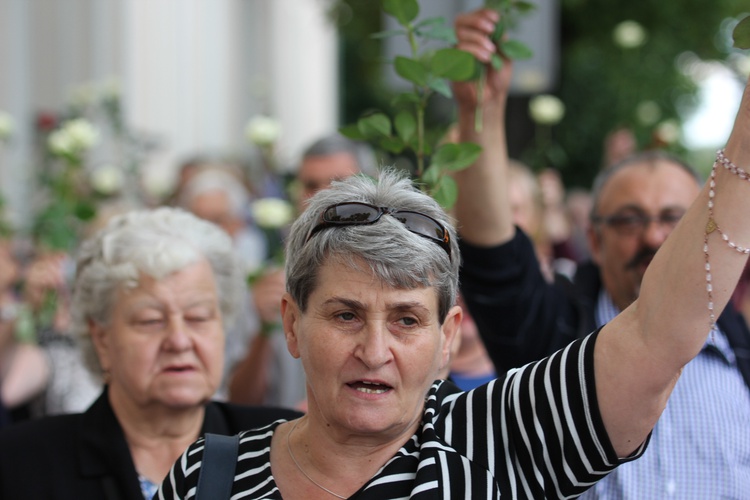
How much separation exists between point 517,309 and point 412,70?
2.89ft

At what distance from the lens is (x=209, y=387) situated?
3.18 meters

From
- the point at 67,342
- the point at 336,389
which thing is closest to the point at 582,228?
the point at 67,342

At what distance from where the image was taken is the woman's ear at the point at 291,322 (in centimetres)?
224

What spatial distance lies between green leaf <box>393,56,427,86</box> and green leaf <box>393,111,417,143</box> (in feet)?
0.33

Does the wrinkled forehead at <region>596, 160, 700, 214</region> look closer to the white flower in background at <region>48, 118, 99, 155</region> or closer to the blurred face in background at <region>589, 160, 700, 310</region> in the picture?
the blurred face in background at <region>589, 160, 700, 310</region>

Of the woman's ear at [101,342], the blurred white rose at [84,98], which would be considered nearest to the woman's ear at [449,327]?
the woman's ear at [101,342]

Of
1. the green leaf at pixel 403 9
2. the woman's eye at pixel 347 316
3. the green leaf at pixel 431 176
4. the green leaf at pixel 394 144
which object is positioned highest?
the green leaf at pixel 403 9

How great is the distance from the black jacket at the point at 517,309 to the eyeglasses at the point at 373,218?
1032 millimetres

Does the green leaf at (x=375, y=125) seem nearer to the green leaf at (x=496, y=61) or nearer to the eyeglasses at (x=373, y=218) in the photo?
the green leaf at (x=496, y=61)

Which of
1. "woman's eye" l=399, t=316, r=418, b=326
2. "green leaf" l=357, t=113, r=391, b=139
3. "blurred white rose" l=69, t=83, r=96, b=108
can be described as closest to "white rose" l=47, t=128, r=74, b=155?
"blurred white rose" l=69, t=83, r=96, b=108

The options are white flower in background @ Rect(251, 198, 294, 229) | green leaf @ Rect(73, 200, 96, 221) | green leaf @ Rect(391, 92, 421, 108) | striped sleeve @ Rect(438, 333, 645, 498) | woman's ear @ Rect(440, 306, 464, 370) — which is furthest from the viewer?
green leaf @ Rect(73, 200, 96, 221)

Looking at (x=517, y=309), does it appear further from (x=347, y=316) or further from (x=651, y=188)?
(x=347, y=316)

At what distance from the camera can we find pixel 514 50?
114 inches

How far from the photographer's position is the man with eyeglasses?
9.35 ft
